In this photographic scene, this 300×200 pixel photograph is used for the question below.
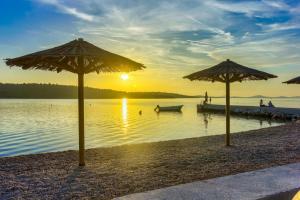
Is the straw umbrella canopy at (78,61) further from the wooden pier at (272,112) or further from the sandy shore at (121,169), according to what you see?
the wooden pier at (272,112)

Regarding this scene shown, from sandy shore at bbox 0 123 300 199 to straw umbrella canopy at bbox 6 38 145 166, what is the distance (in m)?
1.13

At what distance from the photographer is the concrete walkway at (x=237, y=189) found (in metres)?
4.62

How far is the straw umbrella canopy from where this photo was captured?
25.9ft

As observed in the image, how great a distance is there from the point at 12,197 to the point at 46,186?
2.55 ft

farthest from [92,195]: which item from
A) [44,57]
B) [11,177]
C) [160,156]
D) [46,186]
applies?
[160,156]

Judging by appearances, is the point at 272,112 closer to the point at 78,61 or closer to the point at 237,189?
the point at 78,61

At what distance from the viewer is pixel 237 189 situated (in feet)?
16.2

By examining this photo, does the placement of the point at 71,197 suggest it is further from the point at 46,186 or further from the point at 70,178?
the point at 70,178

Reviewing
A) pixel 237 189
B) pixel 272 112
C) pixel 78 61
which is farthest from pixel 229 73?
pixel 272 112

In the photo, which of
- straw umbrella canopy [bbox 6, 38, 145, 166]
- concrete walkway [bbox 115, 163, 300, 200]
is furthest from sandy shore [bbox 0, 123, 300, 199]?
→ concrete walkway [bbox 115, 163, 300, 200]

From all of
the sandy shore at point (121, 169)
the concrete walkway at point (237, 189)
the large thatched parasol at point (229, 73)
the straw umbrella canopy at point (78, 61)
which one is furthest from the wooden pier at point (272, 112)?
the concrete walkway at point (237, 189)

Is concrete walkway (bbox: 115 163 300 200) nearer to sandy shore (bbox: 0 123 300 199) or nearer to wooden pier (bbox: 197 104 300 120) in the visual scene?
sandy shore (bbox: 0 123 300 199)

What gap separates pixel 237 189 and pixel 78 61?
508 centimetres

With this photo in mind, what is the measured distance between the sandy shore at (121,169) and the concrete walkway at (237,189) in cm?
127
